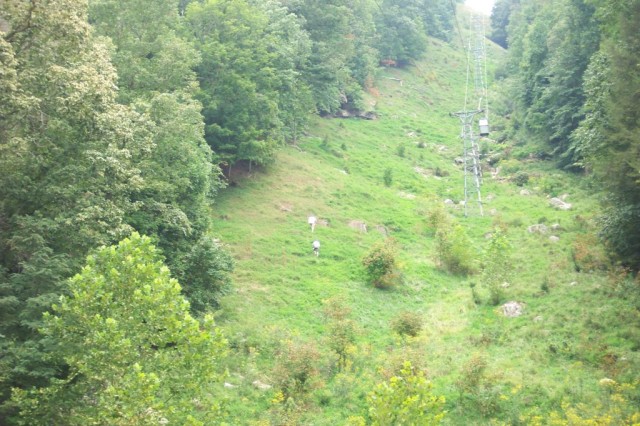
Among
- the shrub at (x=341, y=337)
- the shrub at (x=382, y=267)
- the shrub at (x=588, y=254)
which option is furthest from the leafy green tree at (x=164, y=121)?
the shrub at (x=588, y=254)

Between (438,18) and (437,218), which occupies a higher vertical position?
(438,18)

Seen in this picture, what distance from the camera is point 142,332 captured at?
Answer: 14727 millimetres

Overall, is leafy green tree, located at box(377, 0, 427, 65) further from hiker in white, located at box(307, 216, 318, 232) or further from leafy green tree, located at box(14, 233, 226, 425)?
leafy green tree, located at box(14, 233, 226, 425)

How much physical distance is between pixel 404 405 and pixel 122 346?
23.9ft

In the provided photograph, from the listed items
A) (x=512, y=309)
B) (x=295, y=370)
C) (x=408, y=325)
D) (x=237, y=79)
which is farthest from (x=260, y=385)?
(x=237, y=79)

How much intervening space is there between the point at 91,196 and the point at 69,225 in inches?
57.2

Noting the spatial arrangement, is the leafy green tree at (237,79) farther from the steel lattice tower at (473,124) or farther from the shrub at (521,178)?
the shrub at (521,178)

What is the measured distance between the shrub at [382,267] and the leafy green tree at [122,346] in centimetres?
1780

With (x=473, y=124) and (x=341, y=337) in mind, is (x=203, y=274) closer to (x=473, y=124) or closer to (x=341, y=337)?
(x=341, y=337)

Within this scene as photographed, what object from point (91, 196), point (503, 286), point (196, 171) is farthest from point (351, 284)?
point (91, 196)

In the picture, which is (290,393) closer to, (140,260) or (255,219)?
(140,260)

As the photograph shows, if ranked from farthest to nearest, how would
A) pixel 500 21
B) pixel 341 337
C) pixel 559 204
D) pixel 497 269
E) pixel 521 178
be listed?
pixel 500 21, pixel 521 178, pixel 559 204, pixel 497 269, pixel 341 337

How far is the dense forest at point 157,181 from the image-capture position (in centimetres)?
1476

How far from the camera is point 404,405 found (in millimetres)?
Result: 14617
